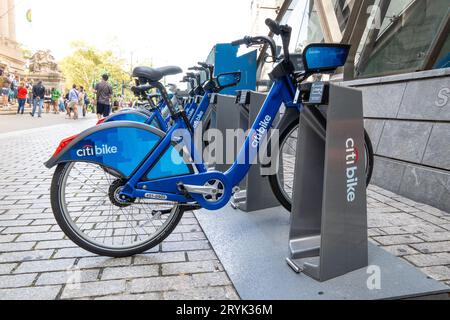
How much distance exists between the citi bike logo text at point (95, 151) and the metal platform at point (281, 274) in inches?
43.9

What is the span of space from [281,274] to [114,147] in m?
1.48

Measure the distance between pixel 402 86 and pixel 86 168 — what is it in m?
4.15

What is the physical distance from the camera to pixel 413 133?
4.46 meters

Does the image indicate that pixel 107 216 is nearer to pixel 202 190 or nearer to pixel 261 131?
pixel 202 190

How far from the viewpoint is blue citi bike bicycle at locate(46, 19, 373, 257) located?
2.54m

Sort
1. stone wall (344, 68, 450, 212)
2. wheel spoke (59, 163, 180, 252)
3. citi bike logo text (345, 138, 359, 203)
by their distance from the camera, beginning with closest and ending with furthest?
1. citi bike logo text (345, 138, 359, 203)
2. wheel spoke (59, 163, 180, 252)
3. stone wall (344, 68, 450, 212)

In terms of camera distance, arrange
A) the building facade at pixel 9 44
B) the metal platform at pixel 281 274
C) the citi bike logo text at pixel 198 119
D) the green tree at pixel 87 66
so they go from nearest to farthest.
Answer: the metal platform at pixel 281 274 < the citi bike logo text at pixel 198 119 < the building facade at pixel 9 44 < the green tree at pixel 87 66

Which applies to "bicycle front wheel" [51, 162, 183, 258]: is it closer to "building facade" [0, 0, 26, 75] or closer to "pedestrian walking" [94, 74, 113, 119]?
"pedestrian walking" [94, 74, 113, 119]

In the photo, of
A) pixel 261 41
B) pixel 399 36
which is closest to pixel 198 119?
pixel 261 41

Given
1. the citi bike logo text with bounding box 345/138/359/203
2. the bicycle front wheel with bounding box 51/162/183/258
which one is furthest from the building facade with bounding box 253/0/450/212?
the bicycle front wheel with bounding box 51/162/183/258

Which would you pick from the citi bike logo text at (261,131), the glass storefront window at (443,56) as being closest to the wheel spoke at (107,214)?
the citi bike logo text at (261,131)

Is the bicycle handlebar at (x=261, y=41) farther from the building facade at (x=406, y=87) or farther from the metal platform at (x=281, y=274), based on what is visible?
the building facade at (x=406, y=87)

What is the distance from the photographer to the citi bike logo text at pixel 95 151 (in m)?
2.52

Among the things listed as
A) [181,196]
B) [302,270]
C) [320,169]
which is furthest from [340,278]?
[181,196]
